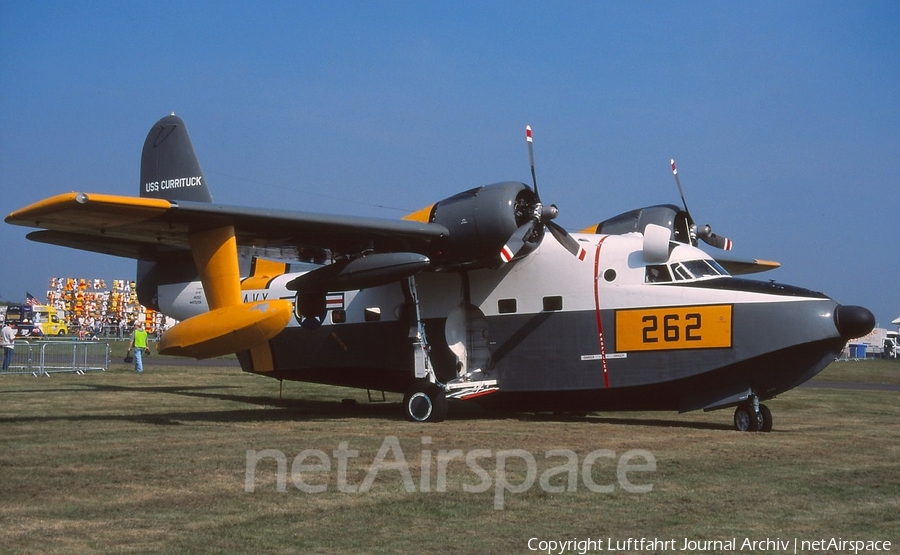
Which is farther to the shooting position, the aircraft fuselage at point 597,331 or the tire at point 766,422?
the tire at point 766,422

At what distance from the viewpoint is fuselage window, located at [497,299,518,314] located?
16.0 meters

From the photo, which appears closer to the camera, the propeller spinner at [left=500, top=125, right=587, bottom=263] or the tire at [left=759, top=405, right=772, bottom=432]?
the tire at [left=759, top=405, right=772, bottom=432]

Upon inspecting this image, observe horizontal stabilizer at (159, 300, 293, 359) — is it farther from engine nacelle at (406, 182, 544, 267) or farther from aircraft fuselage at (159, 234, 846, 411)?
aircraft fuselage at (159, 234, 846, 411)

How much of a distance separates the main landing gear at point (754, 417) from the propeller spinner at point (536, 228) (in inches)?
142

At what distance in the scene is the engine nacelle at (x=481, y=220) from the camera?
14.8m

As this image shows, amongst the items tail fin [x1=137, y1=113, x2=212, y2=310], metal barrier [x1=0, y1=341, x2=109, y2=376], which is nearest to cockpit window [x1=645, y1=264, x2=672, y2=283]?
tail fin [x1=137, y1=113, x2=212, y2=310]

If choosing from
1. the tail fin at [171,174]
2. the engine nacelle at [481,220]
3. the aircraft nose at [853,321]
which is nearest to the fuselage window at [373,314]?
the engine nacelle at [481,220]

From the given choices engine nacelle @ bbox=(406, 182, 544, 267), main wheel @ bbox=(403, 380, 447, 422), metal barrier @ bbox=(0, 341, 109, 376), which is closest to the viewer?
engine nacelle @ bbox=(406, 182, 544, 267)

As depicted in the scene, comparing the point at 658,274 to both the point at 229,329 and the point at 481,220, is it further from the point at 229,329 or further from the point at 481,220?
the point at 229,329

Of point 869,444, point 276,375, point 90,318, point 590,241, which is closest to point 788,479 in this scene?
point 869,444

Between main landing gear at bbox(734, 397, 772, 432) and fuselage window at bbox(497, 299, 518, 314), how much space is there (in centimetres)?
411

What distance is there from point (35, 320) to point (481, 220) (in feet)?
278

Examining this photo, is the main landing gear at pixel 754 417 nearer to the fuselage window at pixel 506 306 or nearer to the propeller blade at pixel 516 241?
→ the fuselage window at pixel 506 306

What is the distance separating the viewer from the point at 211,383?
2602 cm
